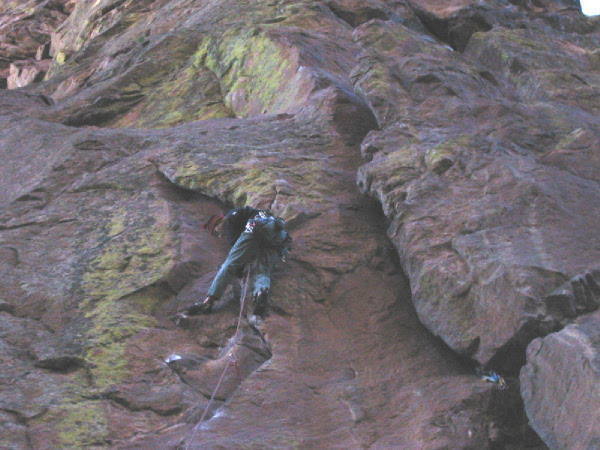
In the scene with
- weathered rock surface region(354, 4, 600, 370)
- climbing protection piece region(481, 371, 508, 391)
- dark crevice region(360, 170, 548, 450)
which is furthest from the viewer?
weathered rock surface region(354, 4, 600, 370)

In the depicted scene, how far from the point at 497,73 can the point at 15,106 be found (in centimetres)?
1110

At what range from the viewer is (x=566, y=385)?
6727 mm

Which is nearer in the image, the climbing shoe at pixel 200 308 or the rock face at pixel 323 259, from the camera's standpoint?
the rock face at pixel 323 259

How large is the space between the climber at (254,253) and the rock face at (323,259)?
271mm

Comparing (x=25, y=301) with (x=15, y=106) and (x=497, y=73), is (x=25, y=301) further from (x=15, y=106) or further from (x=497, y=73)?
(x=497, y=73)

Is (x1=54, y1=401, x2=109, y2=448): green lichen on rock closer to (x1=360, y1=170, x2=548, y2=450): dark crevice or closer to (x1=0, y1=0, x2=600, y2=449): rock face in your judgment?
(x1=0, y1=0, x2=600, y2=449): rock face

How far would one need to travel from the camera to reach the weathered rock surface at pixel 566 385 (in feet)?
20.8

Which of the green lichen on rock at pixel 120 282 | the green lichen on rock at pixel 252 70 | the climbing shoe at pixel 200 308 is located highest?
the climbing shoe at pixel 200 308

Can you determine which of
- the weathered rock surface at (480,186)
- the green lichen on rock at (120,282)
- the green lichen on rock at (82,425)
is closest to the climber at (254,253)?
the green lichen on rock at (120,282)

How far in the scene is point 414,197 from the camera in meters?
10.3

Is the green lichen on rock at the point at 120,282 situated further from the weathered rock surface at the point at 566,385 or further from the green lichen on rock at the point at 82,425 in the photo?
the weathered rock surface at the point at 566,385

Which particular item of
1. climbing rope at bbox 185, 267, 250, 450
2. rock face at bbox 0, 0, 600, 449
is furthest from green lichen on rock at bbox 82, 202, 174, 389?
climbing rope at bbox 185, 267, 250, 450

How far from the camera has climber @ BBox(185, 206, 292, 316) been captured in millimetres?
9516

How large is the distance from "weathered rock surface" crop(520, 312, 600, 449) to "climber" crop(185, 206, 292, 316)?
3.51 metres
